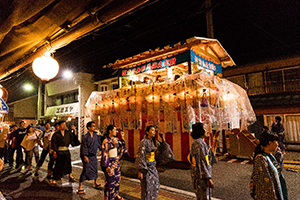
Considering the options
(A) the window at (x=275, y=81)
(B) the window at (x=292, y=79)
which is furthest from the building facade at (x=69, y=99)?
(B) the window at (x=292, y=79)

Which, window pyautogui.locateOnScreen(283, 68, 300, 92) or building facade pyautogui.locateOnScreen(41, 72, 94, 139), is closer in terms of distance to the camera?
window pyautogui.locateOnScreen(283, 68, 300, 92)

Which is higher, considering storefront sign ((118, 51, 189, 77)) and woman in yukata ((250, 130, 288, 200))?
storefront sign ((118, 51, 189, 77))

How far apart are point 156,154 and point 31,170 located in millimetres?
7926

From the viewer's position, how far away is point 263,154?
3.27m

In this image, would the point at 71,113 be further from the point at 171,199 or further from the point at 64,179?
the point at 171,199

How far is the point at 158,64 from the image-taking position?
9969 millimetres

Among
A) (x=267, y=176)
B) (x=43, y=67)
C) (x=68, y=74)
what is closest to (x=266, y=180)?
(x=267, y=176)

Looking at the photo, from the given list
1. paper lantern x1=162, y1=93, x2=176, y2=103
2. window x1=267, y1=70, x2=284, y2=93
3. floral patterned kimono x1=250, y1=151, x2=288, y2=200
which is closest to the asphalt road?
floral patterned kimono x1=250, y1=151, x2=288, y2=200

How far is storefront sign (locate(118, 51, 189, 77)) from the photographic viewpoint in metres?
9.09

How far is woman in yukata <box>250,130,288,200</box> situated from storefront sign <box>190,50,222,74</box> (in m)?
6.17

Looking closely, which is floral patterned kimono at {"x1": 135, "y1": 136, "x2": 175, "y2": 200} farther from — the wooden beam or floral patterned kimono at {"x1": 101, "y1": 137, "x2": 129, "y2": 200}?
the wooden beam

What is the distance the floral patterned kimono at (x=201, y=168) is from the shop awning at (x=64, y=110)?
75.9 feet

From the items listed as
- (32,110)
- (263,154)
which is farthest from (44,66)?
(32,110)

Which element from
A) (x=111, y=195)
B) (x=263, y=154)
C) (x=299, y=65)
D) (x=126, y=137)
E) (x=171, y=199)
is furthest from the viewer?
(x=299, y=65)
